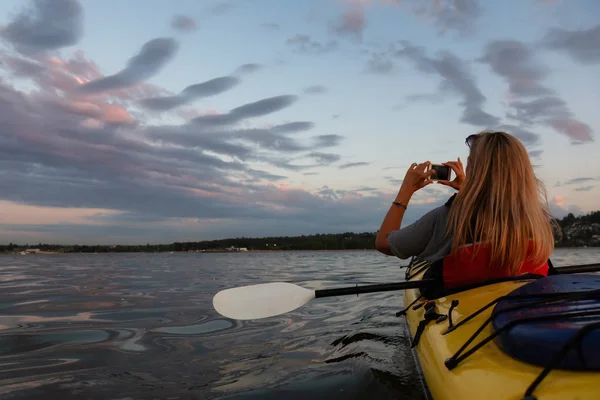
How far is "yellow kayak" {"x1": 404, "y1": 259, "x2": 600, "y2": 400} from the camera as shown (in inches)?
61.6

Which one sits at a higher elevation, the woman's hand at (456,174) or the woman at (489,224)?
the woman's hand at (456,174)

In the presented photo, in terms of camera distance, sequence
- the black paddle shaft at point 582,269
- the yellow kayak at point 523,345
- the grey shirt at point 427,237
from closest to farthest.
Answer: the yellow kayak at point 523,345, the grey shirt at point 427,237, the black paddle shaft at point 582,269

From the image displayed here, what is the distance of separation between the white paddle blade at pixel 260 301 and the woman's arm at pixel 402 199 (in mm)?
935

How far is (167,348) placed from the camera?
4711 millimetres

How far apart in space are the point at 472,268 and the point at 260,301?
2.04 m

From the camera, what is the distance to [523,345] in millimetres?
1809

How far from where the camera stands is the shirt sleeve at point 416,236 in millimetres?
3250

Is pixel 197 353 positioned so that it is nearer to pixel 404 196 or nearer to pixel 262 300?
pixel 262 300

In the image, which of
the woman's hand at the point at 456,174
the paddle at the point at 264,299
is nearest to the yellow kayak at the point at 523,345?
the woman's hand at the point at 456,174

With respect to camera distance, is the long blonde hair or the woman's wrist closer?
the long blonde hair

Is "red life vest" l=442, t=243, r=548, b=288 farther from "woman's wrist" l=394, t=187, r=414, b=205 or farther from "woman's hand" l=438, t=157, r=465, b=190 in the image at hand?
"woman's hand" l=438, t=157, r=465, b=190

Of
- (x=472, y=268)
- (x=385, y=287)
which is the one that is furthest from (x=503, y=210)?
(x=385, y=287)

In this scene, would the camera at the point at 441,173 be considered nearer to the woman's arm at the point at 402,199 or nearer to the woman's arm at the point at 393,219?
Answer: the woman's arm at the point at 402,199

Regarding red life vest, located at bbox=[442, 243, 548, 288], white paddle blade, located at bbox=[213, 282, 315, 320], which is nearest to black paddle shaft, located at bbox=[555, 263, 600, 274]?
red life vest, located at bbox=[442, 243, 548, 288]
